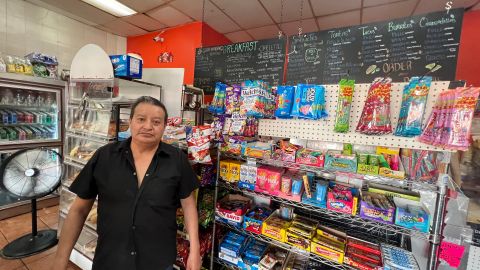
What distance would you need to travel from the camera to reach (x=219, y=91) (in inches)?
75.9

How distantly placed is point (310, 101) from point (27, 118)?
457 centimetres

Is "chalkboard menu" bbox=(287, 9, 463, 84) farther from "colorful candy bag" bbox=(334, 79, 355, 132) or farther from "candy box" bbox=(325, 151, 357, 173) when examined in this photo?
"candy box" bbox=(325, 151, 357, 173)

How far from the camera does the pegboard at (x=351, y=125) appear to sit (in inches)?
52.8

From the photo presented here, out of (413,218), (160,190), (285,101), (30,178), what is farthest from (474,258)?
(30,178)

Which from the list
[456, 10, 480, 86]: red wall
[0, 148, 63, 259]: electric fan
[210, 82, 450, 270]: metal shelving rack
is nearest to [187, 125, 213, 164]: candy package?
[210, 82, 450, 270]: metal shelving rack

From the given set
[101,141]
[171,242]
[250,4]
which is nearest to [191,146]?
[171,242]

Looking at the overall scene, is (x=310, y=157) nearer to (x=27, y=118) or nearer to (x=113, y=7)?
(x=113, y=7)

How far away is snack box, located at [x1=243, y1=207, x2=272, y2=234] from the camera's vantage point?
66.8 inches

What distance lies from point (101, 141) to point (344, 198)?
7.18ft

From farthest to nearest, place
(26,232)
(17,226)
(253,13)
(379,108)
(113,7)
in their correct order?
(113,7)
(253,13)
(17,226)
(26,232)
(379,108)

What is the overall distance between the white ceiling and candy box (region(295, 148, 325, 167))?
246cm

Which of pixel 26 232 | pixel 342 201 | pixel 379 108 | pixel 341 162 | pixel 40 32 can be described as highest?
pixel 40 32

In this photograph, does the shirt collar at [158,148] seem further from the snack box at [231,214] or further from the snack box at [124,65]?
the snack box at [124,65]

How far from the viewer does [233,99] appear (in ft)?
5.94
